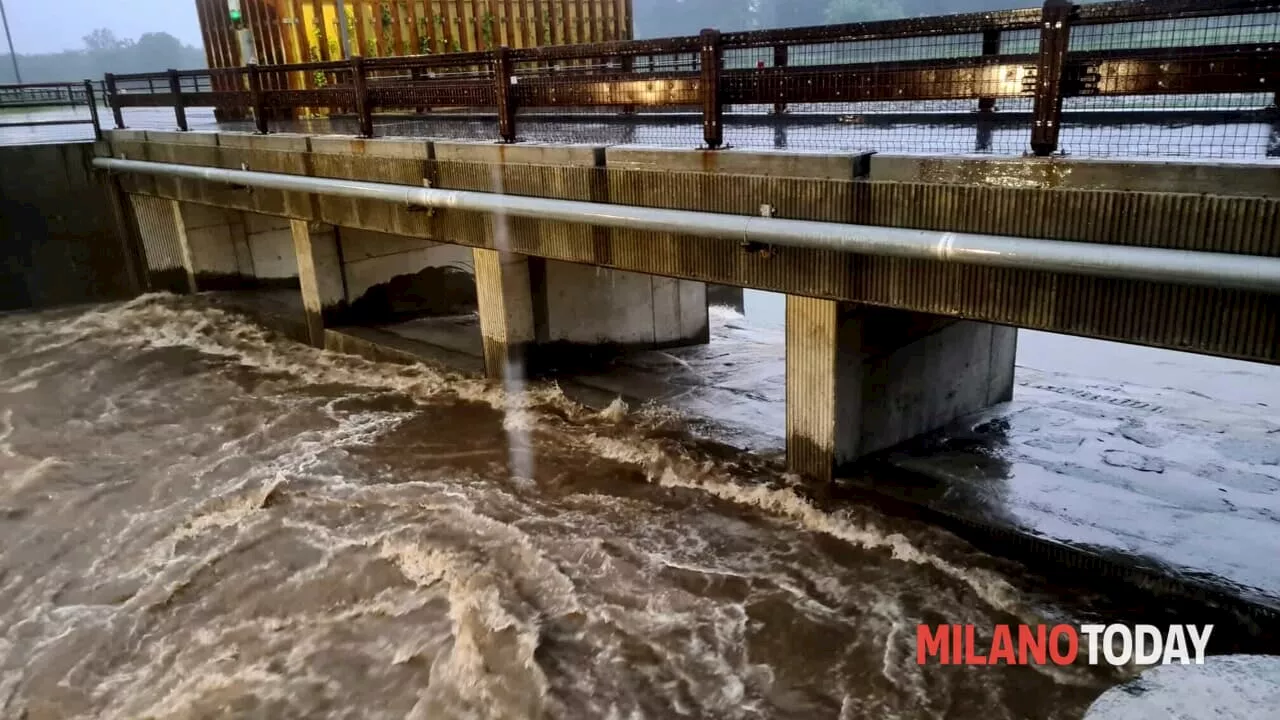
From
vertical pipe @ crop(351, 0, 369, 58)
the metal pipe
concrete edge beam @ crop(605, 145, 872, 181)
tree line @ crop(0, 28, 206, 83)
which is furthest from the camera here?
tree line @ crop(0, 28, 206, 83)

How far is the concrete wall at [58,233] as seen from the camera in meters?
15.8

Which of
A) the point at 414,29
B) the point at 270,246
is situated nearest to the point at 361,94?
the point at 270,246

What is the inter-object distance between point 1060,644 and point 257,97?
11921mm

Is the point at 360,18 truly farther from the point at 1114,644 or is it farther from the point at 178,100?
the point at 1114,644

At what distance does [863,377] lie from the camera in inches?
302

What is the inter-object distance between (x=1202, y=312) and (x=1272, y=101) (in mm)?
3894

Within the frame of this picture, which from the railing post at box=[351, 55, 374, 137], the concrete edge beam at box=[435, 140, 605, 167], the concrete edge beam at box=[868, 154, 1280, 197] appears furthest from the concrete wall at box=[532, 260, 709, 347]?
the concrete edge beam at box=[868, 154, 1280, 197]

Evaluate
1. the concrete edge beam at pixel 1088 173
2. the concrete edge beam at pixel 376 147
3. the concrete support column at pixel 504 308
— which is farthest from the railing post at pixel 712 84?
the concrete edge beam at pixel 376 147

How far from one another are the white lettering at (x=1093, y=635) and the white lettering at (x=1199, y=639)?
521mm

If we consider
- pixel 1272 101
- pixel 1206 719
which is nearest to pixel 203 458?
pixel 1206 719

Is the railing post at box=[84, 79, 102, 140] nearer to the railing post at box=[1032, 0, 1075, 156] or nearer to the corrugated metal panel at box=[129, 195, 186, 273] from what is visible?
the corrugated metal panel at box=[129, 195, 186, 273]

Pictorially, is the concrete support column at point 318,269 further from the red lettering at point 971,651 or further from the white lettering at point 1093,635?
the white lettering at point 1093,635

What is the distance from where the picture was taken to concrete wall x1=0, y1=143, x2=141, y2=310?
622 inches

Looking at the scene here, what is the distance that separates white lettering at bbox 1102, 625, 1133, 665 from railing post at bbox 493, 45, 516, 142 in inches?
272
